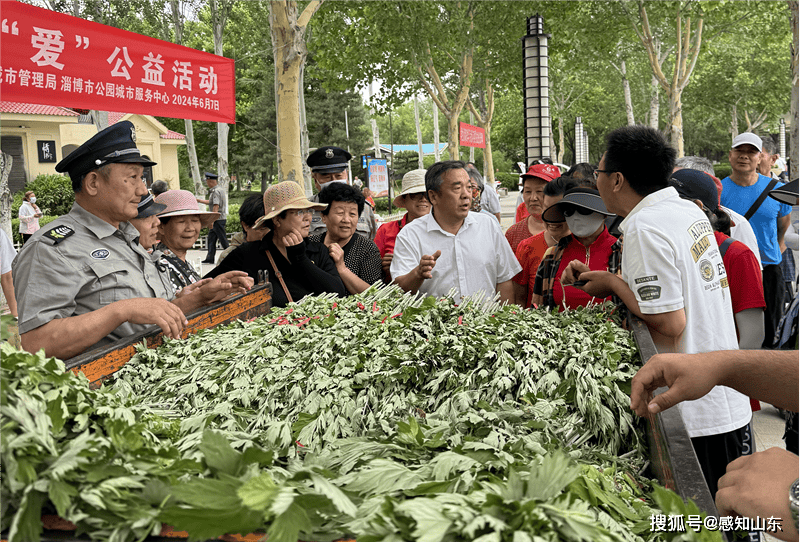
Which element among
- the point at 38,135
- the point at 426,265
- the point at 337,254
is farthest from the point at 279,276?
the point at 38,135

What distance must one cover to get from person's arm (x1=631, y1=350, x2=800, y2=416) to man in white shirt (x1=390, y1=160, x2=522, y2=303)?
246 cm

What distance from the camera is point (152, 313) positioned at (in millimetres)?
2531

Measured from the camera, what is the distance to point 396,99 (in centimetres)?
2017

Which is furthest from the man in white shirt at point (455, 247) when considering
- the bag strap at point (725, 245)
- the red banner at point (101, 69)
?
the red banner at point (101, 69)

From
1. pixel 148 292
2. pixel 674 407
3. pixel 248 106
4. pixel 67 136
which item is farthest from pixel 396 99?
pixel 248 106

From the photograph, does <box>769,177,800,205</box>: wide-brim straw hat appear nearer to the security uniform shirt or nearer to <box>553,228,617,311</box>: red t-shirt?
<box>553,228,617,311</box>: red t-shirt

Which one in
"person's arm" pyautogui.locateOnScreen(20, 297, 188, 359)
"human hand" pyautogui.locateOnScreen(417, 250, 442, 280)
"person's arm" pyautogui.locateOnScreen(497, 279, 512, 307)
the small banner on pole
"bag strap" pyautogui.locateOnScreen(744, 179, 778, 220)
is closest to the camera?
"person's arm" pyautogui.locateOnScreen(20, 297, 188, 359)

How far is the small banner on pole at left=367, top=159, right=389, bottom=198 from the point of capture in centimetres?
2217

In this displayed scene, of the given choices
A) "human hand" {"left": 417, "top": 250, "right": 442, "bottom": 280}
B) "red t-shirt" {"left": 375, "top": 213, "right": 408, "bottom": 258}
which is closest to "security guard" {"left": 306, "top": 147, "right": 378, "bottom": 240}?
"red t-shirt" {"left": 375, "top": 213, "right": 408, "bottom": 258}

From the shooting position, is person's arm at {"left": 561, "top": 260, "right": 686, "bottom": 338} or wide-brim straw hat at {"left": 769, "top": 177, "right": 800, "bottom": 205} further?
person's arm at {"left": 561, "top": 260, "right": 686, "bottom": 338}

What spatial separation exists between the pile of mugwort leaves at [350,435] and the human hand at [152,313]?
110mm

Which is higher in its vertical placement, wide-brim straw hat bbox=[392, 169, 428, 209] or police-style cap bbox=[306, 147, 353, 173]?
police-style cap bbox=[306, 147, 353, 173]

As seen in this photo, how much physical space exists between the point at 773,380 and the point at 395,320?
4.95 ft

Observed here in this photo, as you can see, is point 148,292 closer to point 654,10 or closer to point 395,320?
point 395,320
